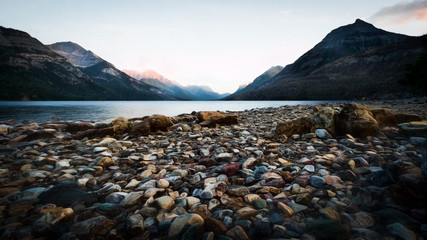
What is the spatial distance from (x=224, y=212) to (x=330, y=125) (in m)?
4.83

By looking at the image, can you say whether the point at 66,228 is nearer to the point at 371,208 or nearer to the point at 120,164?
the point at 120,164

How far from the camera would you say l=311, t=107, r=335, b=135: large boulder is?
5.30 metres


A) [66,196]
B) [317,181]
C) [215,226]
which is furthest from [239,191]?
[66,196]

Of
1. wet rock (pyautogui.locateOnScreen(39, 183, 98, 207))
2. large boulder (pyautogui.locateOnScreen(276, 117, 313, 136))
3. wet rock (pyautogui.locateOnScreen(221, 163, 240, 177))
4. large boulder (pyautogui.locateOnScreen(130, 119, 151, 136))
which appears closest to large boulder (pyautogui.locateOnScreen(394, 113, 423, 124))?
large boulder (pyautogui.locateOnScreen(276, 117, 313, 136))

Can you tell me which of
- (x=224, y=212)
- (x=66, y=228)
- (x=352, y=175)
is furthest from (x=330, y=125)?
→ (x=66, y=228)

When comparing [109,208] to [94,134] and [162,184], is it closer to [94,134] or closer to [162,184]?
[162,184]

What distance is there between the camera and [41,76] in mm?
152875

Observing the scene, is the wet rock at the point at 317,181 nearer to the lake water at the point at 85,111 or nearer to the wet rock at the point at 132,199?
the wet rock at the point at 132,199

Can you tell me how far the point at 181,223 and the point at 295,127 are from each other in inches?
192

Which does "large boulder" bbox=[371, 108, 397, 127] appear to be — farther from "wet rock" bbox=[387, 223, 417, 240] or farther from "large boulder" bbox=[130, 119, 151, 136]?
"large boulder" bbox=[130, 119, 151, 136]

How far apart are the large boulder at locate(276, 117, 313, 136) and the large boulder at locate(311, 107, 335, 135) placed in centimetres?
19

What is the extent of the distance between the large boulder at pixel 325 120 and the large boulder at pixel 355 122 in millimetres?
205

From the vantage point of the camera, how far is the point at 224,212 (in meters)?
2.02

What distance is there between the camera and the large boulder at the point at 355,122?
16.0ft
